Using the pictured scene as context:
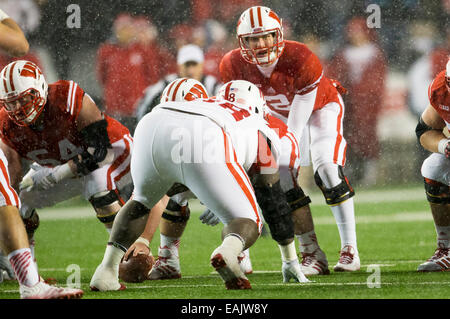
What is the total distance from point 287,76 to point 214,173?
1313mm

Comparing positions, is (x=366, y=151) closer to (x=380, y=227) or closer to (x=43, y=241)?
(x=380, y=227)

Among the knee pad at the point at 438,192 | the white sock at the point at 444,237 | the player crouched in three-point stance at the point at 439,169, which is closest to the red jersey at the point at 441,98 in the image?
the player crouched in three-point stance at the point at 439,169

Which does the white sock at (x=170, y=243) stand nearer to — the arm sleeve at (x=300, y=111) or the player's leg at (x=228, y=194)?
the arm sleeve at (x=300, y=111)

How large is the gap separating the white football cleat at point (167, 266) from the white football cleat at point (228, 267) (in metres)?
0.86

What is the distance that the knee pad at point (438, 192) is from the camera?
12.2 ft

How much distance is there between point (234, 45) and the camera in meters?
6.79

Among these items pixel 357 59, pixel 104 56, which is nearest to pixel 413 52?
pixel 357 59

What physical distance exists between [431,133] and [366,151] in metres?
3.50

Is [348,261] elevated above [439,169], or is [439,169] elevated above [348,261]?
[439,169]

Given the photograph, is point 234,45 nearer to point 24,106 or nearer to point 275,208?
point 24,106

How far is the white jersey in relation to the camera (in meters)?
3.01

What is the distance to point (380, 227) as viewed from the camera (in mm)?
5895

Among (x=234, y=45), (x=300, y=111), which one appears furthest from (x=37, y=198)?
(x=234, y=45)
